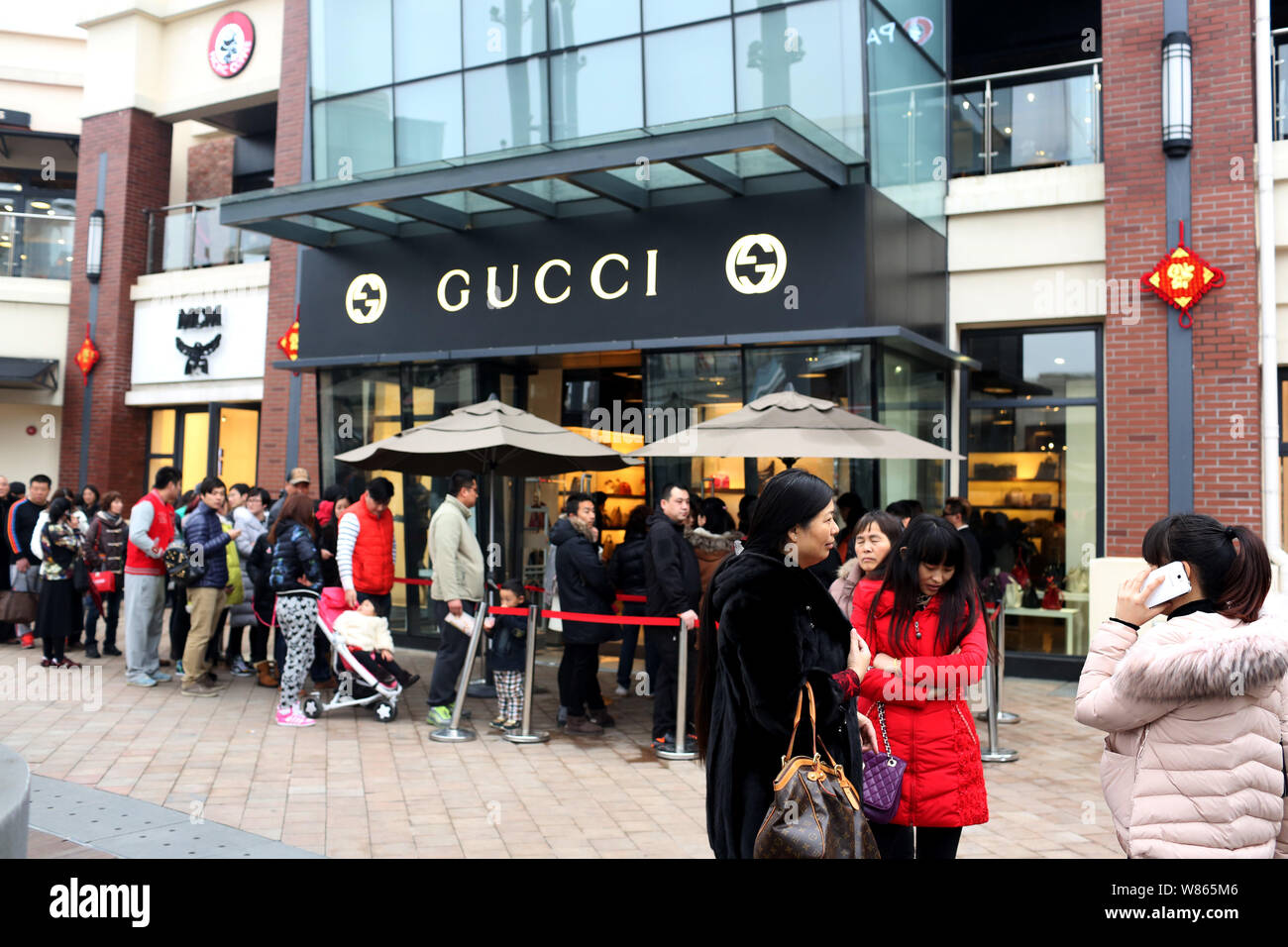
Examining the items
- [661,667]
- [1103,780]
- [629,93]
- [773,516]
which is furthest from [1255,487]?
[773,516]

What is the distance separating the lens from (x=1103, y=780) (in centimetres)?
345

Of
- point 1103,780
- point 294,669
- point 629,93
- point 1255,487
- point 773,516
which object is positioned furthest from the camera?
Answer: point 629,93

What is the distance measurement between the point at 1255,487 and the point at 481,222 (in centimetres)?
890

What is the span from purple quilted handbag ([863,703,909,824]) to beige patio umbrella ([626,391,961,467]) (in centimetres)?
422

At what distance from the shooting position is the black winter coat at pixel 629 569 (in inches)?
372

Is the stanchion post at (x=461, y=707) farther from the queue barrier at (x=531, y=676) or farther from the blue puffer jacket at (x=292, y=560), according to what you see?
the blue puffer jacket at (x=292, y=560)

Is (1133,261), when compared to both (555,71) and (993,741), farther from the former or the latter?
(555,71)

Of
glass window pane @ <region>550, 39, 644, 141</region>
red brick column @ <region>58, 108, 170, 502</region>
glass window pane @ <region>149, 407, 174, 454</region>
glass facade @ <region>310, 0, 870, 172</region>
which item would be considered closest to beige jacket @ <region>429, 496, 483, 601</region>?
glass facade @ <region>310, 0, 870, 172</region>

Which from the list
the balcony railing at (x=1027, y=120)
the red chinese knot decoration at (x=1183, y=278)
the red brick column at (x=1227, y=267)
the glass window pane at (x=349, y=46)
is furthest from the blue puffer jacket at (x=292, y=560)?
the red chinese knot decoration at (x=1183, y=278)

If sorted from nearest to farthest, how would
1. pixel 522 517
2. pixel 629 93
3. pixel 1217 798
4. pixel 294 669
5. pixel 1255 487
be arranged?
pixel 1217 798, pixel 294 669, pixel 1255 487, pixel 629 93, pixel 522 517

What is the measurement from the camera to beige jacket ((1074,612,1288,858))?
2.93 metres

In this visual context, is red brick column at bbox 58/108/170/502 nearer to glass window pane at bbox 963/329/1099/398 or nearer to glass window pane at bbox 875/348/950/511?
glass window pane at bbox 875/348/950/511

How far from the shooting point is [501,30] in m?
12.2

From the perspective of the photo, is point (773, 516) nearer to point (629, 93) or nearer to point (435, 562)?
point (435, 562)
